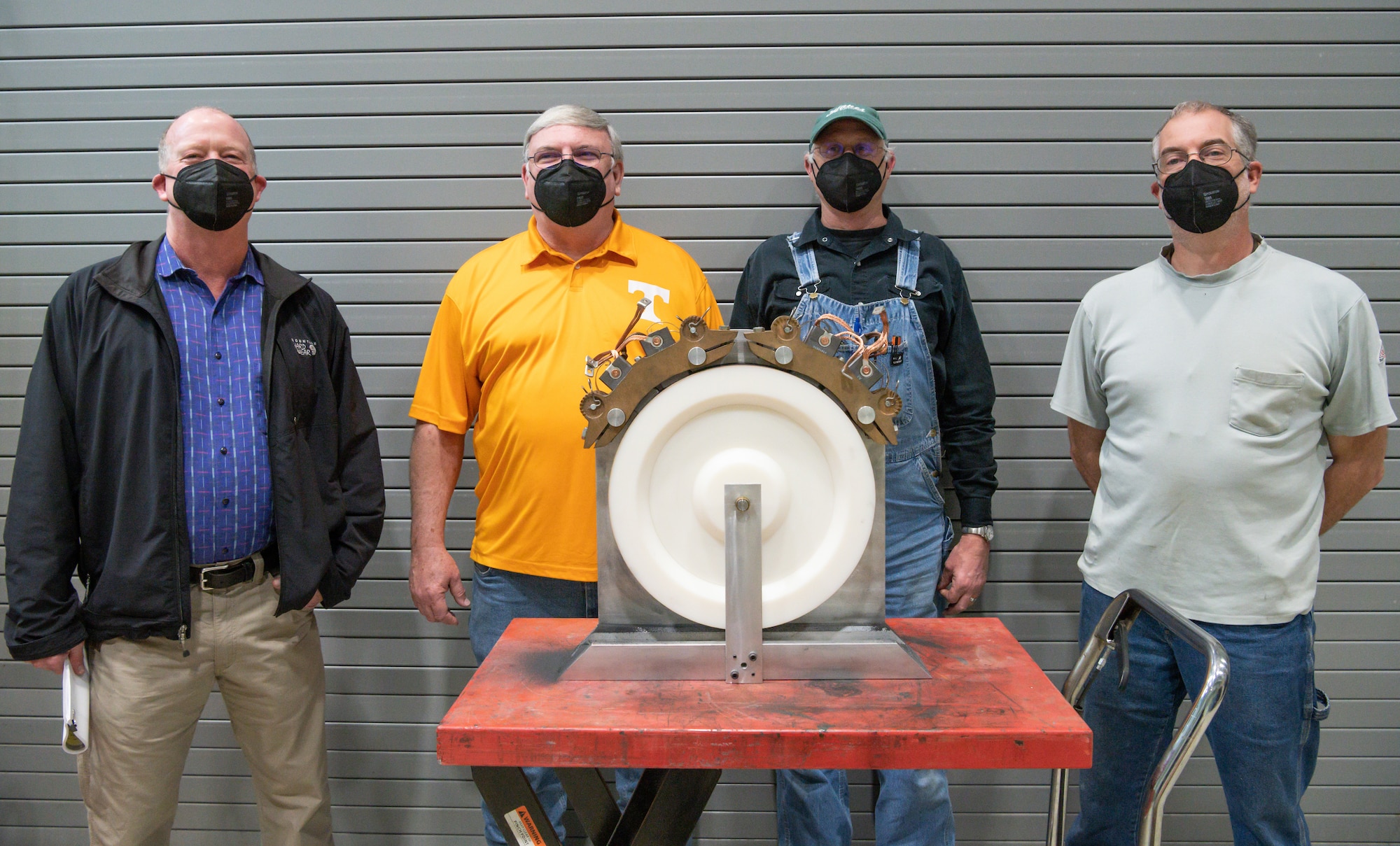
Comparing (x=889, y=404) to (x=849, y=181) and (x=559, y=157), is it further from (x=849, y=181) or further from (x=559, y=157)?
(x=559, y=157)

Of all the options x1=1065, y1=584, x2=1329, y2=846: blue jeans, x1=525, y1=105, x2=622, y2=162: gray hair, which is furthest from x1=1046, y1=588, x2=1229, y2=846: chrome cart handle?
x1=525, y1=105, x2=622, y2=162: gray hair

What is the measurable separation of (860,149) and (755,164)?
47 cm

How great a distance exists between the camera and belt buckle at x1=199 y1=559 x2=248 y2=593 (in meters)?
2.26

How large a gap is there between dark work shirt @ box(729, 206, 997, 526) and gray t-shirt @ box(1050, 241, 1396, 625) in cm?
41

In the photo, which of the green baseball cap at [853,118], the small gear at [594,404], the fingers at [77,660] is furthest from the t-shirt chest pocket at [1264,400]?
the fingers at [77,660]

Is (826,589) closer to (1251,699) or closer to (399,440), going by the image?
(1251,699)

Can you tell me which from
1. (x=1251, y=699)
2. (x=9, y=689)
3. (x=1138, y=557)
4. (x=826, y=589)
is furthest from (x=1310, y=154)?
(x=9, y=689)

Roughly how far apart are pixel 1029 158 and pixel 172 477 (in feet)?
8.48

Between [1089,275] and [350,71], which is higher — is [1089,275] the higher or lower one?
the lower one

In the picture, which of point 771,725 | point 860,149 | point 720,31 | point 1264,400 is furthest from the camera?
point 720,31

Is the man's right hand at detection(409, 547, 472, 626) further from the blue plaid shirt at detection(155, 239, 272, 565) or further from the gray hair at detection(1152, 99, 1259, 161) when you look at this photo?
the gray hair at detection(1152, 99, 1259, 161)

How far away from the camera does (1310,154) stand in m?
2.85

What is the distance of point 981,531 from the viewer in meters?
2.61

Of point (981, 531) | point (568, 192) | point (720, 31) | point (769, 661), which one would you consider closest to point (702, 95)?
point (720, 31)
